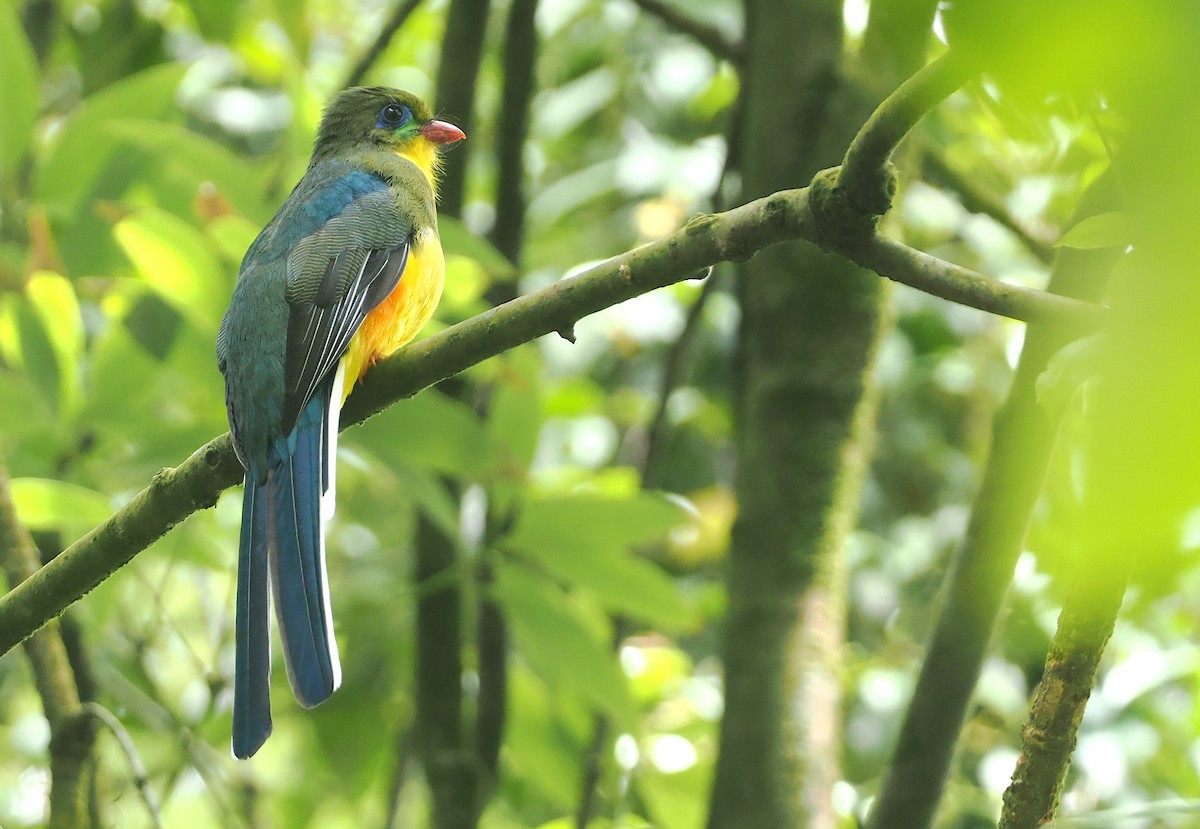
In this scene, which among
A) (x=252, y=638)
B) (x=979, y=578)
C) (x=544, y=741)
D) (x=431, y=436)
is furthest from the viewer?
(x=544, y=741)

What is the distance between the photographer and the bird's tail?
1911mm

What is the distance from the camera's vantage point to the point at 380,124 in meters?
3.84

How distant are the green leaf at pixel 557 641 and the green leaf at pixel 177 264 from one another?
83 centimetres

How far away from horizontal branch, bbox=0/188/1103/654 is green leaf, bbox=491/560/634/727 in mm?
Result: 642

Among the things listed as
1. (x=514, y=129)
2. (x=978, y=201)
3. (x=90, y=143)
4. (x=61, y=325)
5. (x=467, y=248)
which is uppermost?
(x=514, y=129)

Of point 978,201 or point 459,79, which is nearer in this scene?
point 978,201

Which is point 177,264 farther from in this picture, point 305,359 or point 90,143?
point 90,143

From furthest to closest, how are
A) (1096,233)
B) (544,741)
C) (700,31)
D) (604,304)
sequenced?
(700,31) < (544,741) < (604,304) < (1096,233)

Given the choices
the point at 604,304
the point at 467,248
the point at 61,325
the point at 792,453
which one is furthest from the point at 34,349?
the point at 792,453

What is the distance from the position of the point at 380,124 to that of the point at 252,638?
84.3 inches

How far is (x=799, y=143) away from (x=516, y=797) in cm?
229

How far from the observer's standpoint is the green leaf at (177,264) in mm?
2510

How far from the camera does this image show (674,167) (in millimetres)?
4578

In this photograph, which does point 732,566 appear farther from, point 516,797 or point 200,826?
point 200,826
